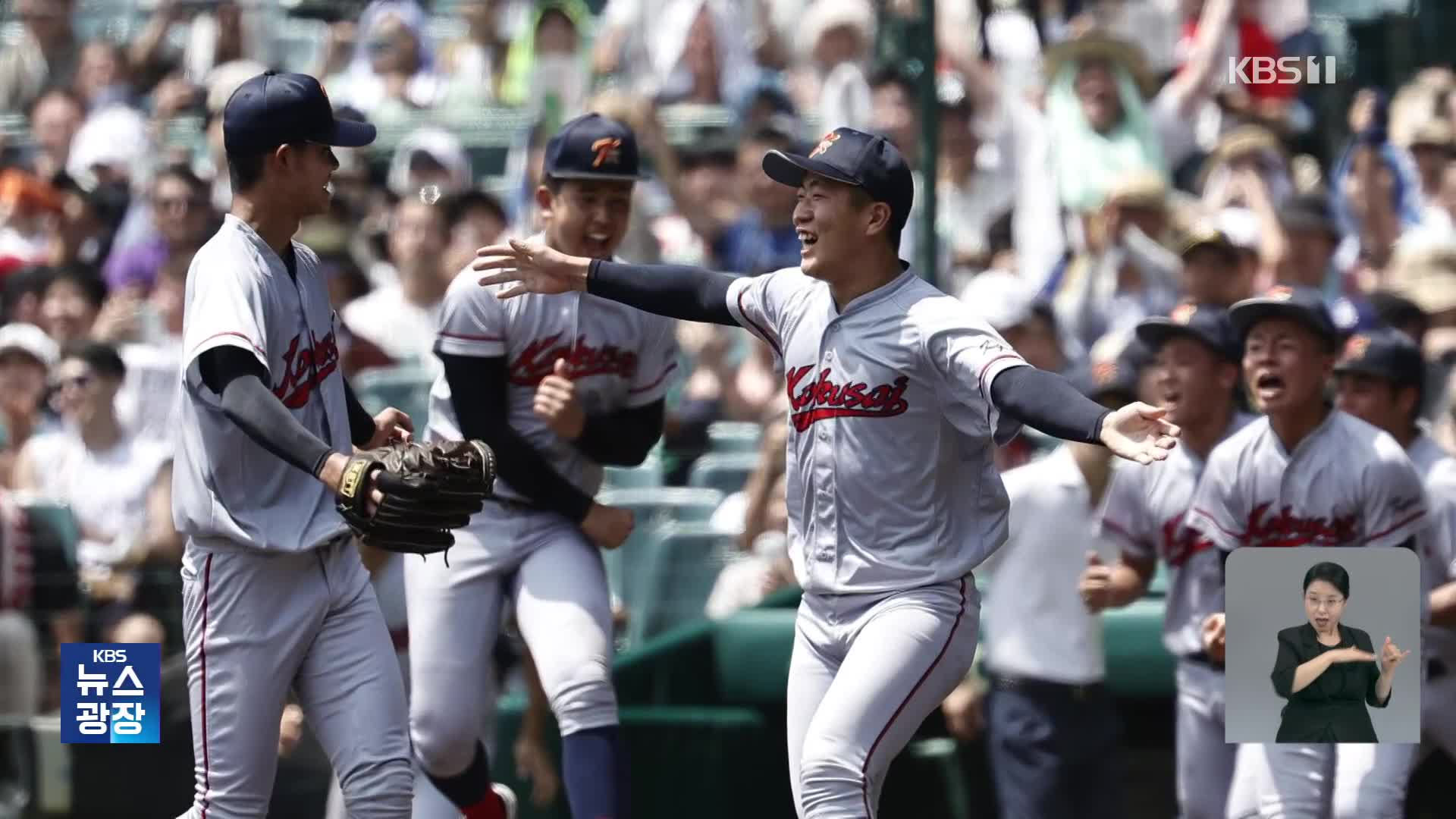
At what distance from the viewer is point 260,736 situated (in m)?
4.52

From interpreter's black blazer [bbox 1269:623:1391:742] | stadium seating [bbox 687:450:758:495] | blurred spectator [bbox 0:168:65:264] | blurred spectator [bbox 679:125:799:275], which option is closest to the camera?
interpreter's black blazer [bbox 1269:623:1391:742]

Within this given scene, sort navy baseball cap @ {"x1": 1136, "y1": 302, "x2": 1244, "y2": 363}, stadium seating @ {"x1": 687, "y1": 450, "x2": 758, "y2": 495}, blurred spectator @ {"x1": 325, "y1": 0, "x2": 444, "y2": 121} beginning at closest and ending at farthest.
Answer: navy baseball cap @ {"x1": 1136, "y1": 302, "x2": 1244, "y2": 363}, stadium seating @ {"x1": 687, "y1": 450, "x2": 758, "y2": 495}, blurred spectator @ {"x1": 325, "y1": 0, "x2": 444, "y2": 121}

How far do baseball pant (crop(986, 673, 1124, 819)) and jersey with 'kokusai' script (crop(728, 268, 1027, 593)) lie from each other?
1716mm

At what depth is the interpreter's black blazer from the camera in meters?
4.89

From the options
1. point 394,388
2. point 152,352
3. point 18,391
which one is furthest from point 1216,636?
point 18,391

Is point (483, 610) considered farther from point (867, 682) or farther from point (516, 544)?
point (867, 682)

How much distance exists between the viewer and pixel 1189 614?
5.84 metres

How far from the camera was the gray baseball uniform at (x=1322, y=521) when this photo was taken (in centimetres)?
533

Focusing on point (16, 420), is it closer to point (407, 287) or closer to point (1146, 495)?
point (407, 287)

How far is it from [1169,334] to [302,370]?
2.51 meters

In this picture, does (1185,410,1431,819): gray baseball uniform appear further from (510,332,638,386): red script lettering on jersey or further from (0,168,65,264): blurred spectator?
(0,168,65,264): blurred spectator

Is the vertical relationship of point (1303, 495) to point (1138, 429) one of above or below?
below

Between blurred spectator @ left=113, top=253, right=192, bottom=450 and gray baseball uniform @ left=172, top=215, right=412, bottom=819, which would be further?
blurred spectator @ left=113, top=253, right=192, bottom=450

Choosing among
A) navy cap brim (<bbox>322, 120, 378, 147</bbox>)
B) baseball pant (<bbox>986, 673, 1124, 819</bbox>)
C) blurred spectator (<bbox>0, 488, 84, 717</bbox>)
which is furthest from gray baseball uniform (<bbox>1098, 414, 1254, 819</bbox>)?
blurred spectator (<bbox>0, 488, 84, 717</bbox>)
